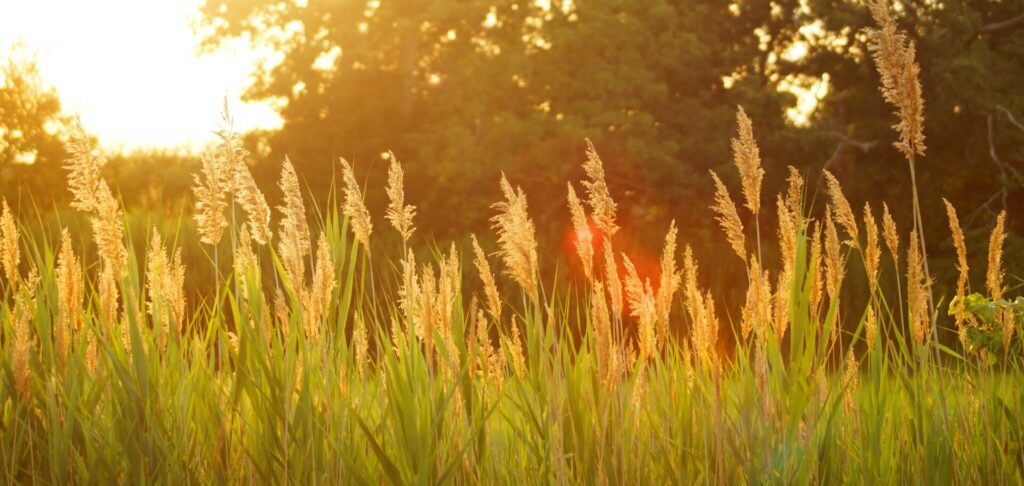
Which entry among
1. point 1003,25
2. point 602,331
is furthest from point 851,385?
point 1003,25

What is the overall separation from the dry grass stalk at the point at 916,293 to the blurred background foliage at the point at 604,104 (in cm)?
1324

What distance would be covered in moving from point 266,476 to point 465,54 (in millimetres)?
17649

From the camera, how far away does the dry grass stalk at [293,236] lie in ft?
8.16

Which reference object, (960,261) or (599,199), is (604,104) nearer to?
(960,261)

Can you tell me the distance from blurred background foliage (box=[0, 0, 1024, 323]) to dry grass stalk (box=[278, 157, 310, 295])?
14.1 m

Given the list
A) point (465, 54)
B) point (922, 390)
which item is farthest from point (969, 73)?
point (922, 390)

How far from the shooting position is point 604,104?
61.1ft

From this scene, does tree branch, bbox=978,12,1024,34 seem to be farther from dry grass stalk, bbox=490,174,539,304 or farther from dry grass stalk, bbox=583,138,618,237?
dry grass stalk, bbox=490,174,539,304

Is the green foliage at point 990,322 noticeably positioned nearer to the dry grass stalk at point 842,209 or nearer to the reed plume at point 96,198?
the dry grass stalk at point 842,209

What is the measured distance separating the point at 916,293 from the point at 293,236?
184 cm

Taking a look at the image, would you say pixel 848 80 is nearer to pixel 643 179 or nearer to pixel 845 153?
pixel 845 153

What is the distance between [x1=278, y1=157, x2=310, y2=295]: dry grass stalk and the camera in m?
2.49

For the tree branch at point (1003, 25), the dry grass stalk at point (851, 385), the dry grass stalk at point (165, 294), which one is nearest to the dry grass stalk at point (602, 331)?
the dry grass stalk at point (851, 385)

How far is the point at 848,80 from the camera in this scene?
1892 centimetres
